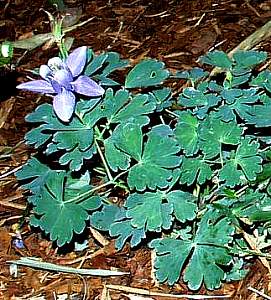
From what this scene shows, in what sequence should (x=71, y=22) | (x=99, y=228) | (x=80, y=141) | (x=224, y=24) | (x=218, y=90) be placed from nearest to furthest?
(x=80, y=141) → (x=218, y=90) → (x=99, y=228) → (x=224, y=24) → (x=71, y=22)

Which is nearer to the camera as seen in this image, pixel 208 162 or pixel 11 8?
pixel 208 162

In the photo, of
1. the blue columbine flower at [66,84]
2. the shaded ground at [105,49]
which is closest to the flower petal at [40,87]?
the blue columbine flower at [66,84]

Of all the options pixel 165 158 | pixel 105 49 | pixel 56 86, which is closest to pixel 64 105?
→ pixel 56 86

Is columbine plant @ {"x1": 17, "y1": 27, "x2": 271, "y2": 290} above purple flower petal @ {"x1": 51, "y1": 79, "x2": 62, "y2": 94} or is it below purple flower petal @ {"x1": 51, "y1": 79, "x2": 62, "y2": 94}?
below

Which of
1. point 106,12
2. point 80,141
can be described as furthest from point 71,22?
point 80,141

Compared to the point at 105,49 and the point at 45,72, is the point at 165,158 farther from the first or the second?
the point at 105,49

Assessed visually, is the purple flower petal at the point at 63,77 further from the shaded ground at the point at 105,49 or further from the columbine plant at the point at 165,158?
A: the shaded ground at the point at 105,49

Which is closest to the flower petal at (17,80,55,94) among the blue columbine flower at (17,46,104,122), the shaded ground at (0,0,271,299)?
the blue columbine flower at (17,46,104,122)

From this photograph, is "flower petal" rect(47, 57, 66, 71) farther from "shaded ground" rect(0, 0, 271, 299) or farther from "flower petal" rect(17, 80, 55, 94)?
"shaded ground" rect(0, 0, 271, 299)

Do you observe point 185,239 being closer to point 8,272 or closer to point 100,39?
point 8,272
